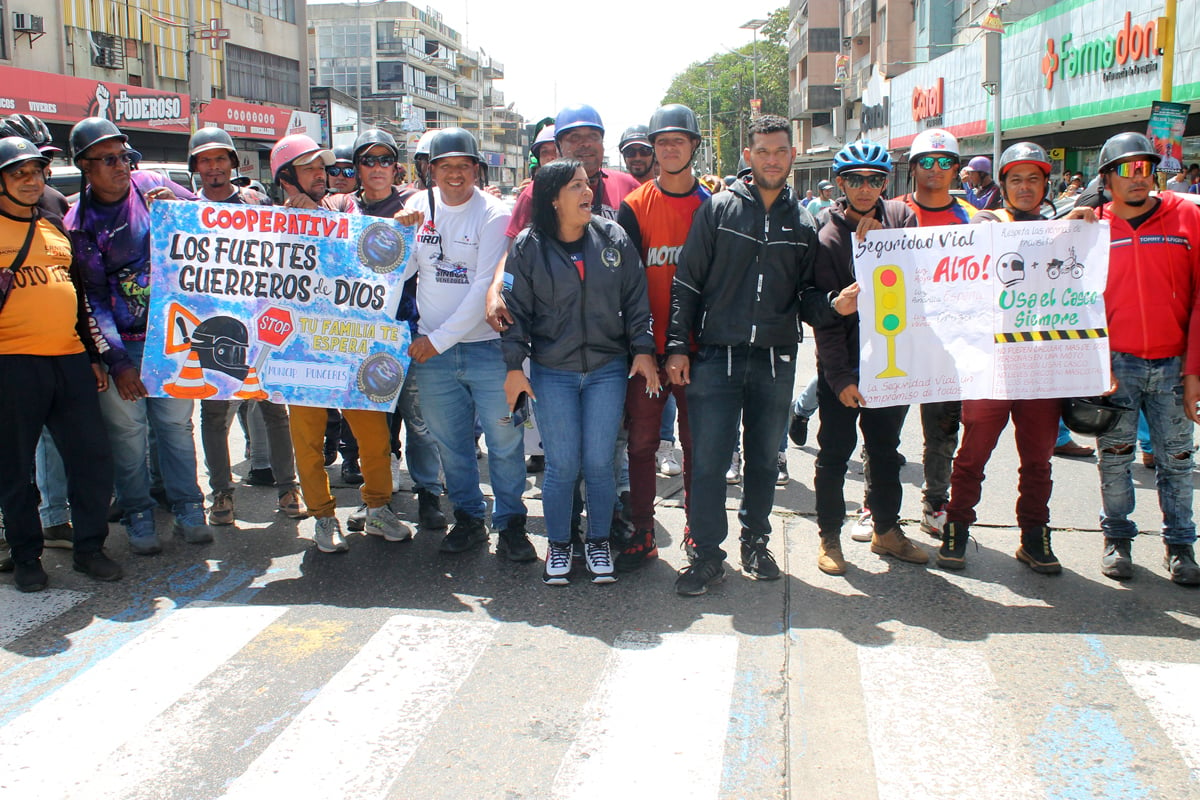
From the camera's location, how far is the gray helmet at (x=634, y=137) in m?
6.70

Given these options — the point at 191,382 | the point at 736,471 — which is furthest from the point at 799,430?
the point at 191,382

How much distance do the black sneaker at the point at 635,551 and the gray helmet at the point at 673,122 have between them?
6.64 feet

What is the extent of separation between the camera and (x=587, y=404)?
16.9ft

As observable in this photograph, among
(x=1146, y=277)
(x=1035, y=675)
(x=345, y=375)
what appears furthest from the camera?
(x=345, y=375)

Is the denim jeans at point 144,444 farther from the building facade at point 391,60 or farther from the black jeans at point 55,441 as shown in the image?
the building facade at point 391,60

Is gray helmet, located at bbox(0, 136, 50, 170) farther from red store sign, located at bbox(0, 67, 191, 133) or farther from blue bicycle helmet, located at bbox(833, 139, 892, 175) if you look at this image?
red store sign, located at bbox(0, 67, 191, 133)

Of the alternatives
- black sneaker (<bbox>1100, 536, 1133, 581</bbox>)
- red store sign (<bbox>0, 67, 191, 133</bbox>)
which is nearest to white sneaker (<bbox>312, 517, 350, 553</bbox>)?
black sneaker (<bbox>1100, 536, 1133, 581</bbox>)

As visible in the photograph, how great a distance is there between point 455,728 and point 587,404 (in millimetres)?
1832

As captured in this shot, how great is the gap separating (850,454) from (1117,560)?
1.43 meters

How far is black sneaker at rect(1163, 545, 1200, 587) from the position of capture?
516 cm

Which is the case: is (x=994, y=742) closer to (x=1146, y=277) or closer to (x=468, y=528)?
(x=1146, y=277)

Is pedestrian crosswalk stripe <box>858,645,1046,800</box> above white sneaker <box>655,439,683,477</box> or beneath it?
beneath

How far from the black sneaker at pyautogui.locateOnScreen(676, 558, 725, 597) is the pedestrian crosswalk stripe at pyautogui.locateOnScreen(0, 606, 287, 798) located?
192 cm

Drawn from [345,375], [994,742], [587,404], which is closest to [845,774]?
[994,742]
